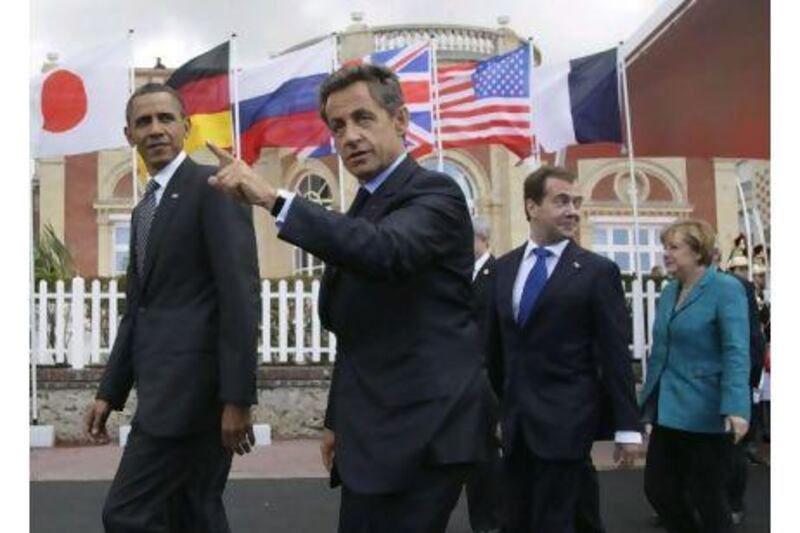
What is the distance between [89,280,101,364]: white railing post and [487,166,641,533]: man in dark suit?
23.7ft

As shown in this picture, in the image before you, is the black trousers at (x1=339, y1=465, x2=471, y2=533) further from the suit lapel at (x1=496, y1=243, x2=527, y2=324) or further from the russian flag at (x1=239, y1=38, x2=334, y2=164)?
the russian flag at (x1=239, y1=38, x2=334, y2=164)

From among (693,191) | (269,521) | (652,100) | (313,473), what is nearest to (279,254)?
(693,191)

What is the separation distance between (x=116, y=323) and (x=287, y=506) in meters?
4.79

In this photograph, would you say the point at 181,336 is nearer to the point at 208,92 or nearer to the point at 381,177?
the point at 381,177

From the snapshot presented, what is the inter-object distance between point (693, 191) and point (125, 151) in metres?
12.5

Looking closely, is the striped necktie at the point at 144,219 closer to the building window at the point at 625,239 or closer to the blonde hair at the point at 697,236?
the blonde hair at the point at 697,236

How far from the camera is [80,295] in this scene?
34.2ft

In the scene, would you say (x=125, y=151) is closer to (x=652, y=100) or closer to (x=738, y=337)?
Result: (x=652, y=100)

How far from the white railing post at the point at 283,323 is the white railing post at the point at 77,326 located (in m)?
1.97

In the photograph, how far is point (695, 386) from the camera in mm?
4516

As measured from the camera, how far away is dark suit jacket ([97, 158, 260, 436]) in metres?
3.16

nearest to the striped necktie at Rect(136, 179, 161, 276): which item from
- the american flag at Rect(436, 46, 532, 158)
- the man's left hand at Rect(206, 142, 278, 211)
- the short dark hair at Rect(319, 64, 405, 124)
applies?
the short dark hair at Rect(319, 64, 405, 124)

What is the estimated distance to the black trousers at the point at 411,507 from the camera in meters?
2.34

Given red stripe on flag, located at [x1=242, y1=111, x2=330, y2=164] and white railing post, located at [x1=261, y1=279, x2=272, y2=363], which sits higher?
red stripe on flag, located at [x1=242, y1=111, x2=330, y2=164]
